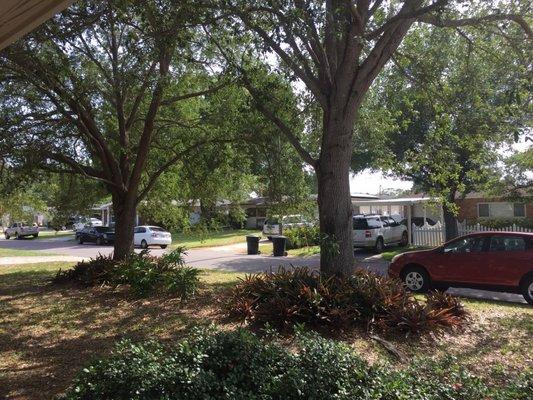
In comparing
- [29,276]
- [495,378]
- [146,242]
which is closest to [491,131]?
[495,378]

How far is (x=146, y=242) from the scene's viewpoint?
32281 millimetres

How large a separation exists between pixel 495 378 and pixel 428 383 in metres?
2.28

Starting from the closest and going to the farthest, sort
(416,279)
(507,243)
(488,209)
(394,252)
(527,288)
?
(527,288) < (507,243) < (416,279) < (394,252) < (488,209)

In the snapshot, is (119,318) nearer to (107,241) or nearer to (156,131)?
(156,131)

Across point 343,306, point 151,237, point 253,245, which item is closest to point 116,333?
point 343,306

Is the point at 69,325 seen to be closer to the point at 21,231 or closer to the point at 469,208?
the point at 469,208

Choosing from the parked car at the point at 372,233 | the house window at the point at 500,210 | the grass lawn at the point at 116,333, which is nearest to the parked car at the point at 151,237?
the parked car at the point at 372,233

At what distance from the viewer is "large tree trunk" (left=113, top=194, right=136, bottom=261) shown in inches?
580

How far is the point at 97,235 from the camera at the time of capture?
124 feet

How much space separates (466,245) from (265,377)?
9.23 m

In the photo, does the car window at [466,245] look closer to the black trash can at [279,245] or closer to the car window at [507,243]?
the car window at [507,243]

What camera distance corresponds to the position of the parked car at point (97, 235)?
1478 inches

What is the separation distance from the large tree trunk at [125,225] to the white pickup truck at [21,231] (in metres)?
37.2

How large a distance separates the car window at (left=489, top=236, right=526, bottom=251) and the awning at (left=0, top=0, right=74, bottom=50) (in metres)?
11.5
